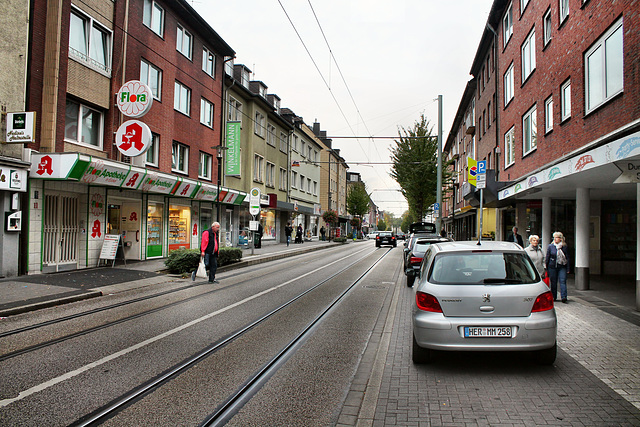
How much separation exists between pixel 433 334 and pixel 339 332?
221 cm

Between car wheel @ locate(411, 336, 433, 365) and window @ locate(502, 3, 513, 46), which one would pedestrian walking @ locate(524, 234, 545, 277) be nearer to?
car wheel @ locate(411, 336, 433, 365)

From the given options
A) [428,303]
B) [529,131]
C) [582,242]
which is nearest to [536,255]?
[582,242]

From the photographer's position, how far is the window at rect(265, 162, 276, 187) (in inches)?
1270

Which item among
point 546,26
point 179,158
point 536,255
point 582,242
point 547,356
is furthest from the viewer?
point 179,158

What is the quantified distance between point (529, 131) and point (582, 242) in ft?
24.1

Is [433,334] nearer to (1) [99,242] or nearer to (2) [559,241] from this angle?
(2) [559,241]

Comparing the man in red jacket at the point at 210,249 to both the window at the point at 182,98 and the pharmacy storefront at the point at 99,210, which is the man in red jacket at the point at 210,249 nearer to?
the pharmacy storefront at the point at 99,210

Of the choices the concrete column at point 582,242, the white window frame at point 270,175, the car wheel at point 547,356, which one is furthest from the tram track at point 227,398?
the white window frame at point 270,175

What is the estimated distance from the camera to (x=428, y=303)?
497 centimetres

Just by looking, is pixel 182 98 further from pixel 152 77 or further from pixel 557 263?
pixel 557 263

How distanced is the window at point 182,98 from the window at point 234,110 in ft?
14.5

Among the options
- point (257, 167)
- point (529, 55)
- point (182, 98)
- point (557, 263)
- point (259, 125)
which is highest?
point (259, 125)

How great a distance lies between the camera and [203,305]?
8805 mm

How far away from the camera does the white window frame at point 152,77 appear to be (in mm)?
17359
